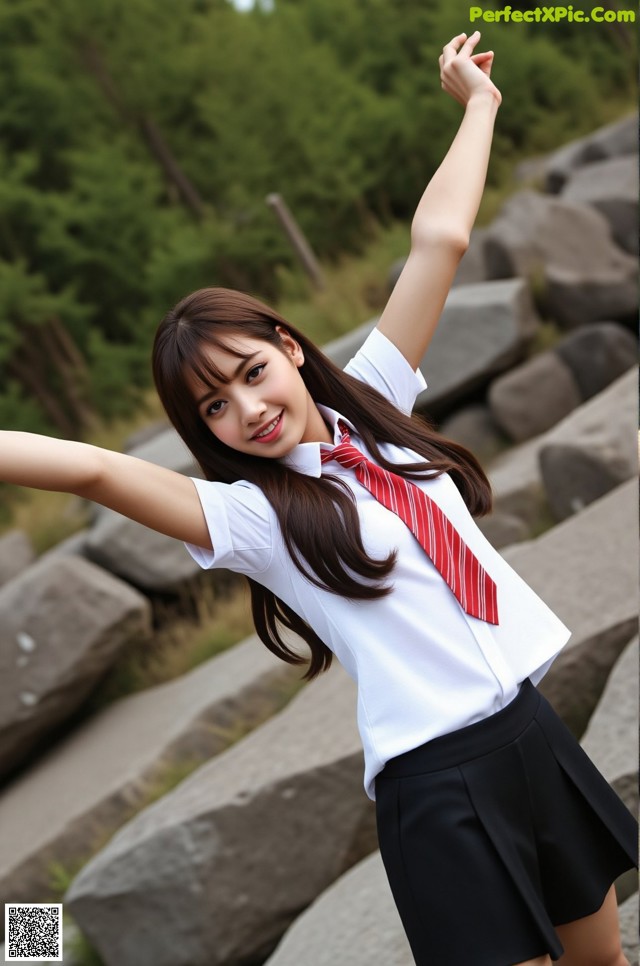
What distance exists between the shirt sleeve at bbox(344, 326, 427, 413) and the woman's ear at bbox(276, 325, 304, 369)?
0.14m

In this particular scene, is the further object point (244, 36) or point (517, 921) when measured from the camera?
point (244, 36)

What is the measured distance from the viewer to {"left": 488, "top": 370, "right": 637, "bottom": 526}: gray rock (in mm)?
4406

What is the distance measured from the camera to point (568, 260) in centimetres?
741

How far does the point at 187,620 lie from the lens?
6.78 m

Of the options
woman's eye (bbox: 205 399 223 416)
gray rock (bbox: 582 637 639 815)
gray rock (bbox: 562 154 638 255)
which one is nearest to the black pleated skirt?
woman's eye (bbox: 205 399 223 416)

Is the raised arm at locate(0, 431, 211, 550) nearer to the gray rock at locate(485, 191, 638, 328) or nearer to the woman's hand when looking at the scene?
the woman's hand

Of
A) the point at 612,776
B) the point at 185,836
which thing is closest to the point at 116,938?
the point at 185,836

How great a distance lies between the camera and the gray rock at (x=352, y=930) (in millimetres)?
2660

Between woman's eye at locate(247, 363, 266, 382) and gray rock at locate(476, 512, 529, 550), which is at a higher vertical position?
woman's eye at locate(247, 363, 266, 382)

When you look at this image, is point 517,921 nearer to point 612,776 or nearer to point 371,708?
point 371,708

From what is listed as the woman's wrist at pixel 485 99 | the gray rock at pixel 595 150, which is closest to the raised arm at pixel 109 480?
the woman's wrist at pixel 485 99

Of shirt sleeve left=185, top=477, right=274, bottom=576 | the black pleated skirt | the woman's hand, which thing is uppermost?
the woman's hand

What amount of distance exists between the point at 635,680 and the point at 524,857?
3.92 ft

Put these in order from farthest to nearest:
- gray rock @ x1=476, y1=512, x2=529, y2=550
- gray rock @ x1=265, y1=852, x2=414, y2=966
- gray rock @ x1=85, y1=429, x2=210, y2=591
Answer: gray rock @ x1=85, y1=429, x2=210, y2=591, gray rock @ x1=476, y1=512, x2=529, y2=550, gray rock @ x1=265, y1=852, x2=414, y2=966
